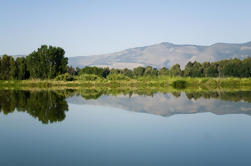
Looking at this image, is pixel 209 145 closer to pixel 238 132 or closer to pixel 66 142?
pixel 238 132

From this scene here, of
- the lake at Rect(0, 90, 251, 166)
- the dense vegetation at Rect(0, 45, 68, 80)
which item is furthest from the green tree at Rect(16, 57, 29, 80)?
the lake at Rect(0, 90, 251, 166)

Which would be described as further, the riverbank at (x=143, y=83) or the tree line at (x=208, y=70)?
the tree line at (x=208, y=70)

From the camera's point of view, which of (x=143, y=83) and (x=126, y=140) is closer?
(x=126, y=140)

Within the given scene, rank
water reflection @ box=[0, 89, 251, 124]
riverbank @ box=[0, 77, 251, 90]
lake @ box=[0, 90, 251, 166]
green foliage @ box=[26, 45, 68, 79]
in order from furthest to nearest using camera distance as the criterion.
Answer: green foliage @ box=[26, 45, 68, 79], riverbank @ box=[0, 77, 251, 90], water reflection @ box=[0, 89, 251, 124], lake @ box=[0, 90, 251, 166]

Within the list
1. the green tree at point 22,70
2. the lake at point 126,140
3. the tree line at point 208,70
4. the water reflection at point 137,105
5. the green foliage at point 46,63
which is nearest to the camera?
the lake at point 126,140

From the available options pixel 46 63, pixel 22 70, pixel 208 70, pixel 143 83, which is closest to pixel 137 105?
pixel 143 83

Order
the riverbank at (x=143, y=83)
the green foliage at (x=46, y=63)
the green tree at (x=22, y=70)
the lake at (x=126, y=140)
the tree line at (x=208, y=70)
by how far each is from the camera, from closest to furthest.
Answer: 1. the lake at (x=126, y=140)
2. the riverbank at (x=143, y=83)
3. the green foliage at (x=46, y=63)
4. the green tree at (x=22, y=70)
5. the tree line at (x=208, y=70)

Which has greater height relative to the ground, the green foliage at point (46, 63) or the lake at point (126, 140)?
the green foliage at point (46, 63)

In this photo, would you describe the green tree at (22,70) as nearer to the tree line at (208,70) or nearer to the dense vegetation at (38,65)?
the dense vegetation at (38,65)

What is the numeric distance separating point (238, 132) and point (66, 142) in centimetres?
382

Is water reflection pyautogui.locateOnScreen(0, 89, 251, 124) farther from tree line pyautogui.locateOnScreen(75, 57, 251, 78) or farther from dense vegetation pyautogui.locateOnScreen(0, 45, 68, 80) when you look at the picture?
tree line pyautogui.locateOnScreen(75, 57, 251, 78)

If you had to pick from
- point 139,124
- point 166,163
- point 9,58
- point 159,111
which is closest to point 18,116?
point 139,124

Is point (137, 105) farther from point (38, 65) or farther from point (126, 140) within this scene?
point (38, 65)

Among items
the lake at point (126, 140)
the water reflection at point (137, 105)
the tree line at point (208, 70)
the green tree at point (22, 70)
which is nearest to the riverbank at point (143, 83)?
the green tree at point (22, 70)
